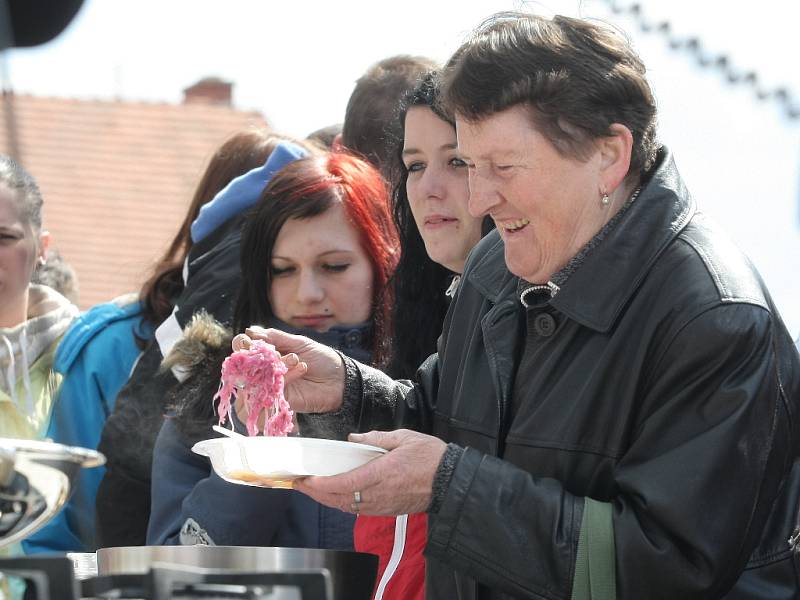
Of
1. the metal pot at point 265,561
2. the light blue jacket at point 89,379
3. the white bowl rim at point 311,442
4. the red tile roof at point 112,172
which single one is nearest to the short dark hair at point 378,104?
the light blue jacket at point 89,379

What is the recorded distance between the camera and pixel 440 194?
3449mm

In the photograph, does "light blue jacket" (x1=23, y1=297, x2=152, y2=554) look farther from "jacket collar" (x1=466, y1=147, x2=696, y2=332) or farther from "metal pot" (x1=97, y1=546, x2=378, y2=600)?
"jacket collar" (x1=466, y1=147, x2=696, y2=332)

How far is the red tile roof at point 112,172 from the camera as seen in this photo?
643 inches

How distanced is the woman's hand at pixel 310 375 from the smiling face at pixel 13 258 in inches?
66.8

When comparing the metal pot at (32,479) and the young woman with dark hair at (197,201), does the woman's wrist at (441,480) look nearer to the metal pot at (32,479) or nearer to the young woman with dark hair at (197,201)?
the metal pot at (32,479)

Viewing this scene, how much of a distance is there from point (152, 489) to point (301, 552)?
1.16 metres

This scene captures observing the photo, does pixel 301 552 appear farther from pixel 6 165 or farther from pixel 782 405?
pixel 6 165

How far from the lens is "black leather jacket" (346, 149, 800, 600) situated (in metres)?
2.31

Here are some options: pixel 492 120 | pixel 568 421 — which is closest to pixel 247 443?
pixel 568 421

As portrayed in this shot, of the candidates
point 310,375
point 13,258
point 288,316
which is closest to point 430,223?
point 288,316

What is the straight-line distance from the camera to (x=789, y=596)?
96.0 inches

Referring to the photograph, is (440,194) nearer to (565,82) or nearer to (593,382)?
(565,82)

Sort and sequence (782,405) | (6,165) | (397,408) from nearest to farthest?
(782,405)
(397,408)
(6,165)

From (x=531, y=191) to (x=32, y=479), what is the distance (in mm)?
1142
